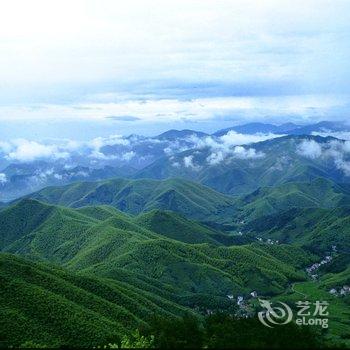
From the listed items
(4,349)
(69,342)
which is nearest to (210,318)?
(4,349)

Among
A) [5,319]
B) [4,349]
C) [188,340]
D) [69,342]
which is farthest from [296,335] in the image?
[5,319]

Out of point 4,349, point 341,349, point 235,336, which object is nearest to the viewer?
point 341,349

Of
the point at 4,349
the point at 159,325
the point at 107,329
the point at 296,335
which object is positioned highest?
the point at 296,335

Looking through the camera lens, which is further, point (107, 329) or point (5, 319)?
point (107, 329)

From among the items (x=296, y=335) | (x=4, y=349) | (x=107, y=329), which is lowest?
(x=107, y=329)

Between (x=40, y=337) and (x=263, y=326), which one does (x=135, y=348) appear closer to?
(x=263, y=326)

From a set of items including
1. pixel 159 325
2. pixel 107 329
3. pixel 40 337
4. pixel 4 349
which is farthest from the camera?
pixel 107 329

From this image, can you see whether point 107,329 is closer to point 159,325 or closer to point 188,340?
point 159,325

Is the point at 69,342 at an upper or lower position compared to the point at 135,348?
lower

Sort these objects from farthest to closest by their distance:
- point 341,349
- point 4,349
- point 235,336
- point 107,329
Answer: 1. point 107,329
2. point 4,349
3. point 235,336
4. point 341,349
